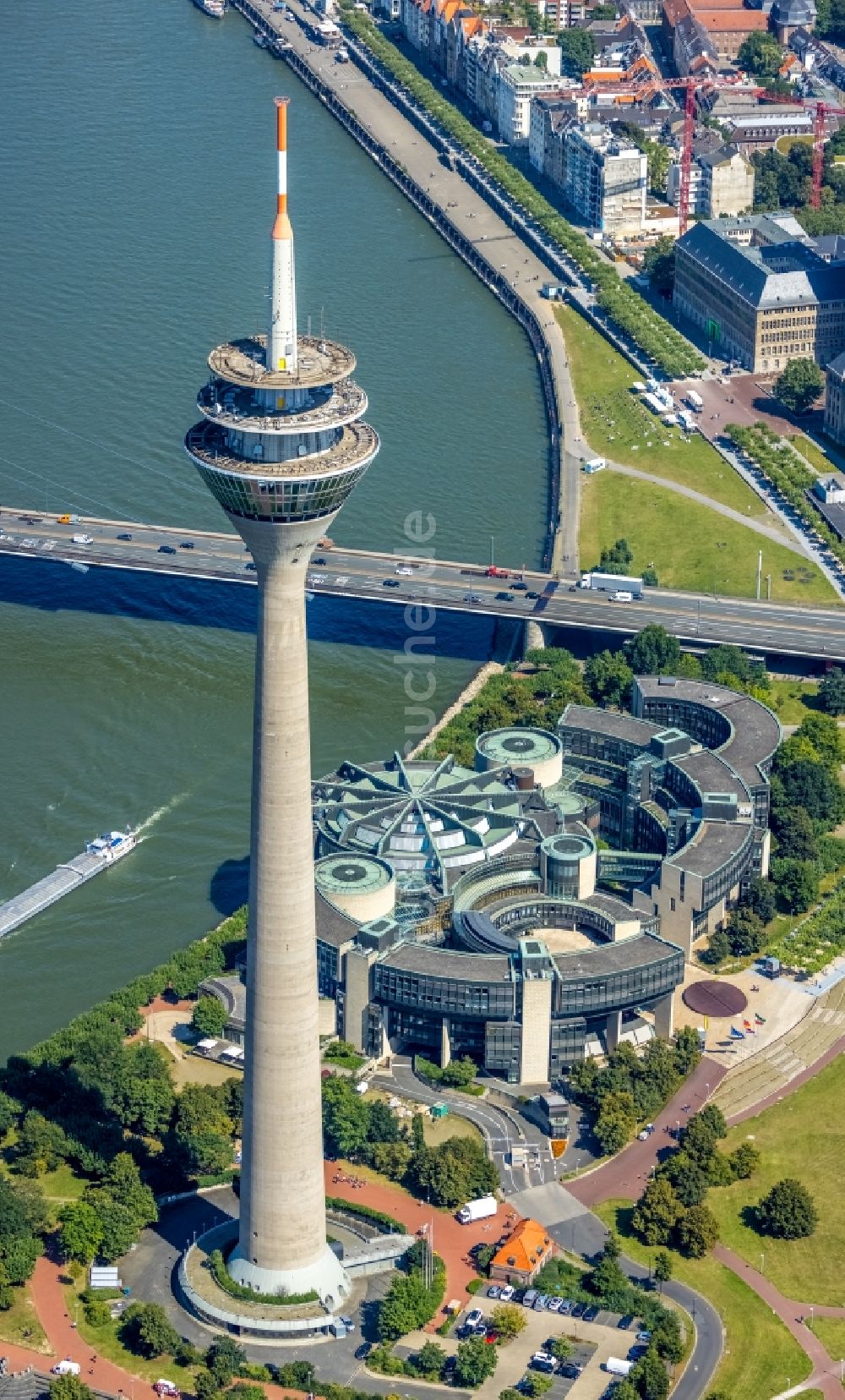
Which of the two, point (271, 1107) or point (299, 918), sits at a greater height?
point (299, 918)

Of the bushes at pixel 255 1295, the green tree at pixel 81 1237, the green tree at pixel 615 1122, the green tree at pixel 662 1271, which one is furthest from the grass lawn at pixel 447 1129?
the green tree at pixel 81 1237

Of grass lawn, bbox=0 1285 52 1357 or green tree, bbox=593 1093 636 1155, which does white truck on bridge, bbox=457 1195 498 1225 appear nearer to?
green tree, bbox=593 1093 636 1155

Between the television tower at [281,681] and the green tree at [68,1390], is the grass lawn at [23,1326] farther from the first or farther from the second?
the television tower at [281,681]

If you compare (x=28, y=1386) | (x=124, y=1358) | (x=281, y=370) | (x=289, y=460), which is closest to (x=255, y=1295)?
(x=124, y=1358)

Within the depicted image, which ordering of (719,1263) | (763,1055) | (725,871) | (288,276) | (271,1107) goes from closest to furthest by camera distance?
(288,276) → (271,1107) → (719,1263) → (763,1055) → (725,871)

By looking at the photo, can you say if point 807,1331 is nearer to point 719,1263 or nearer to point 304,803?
point 719,1263

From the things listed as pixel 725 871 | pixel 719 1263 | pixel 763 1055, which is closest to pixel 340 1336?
pixel 719 1263
